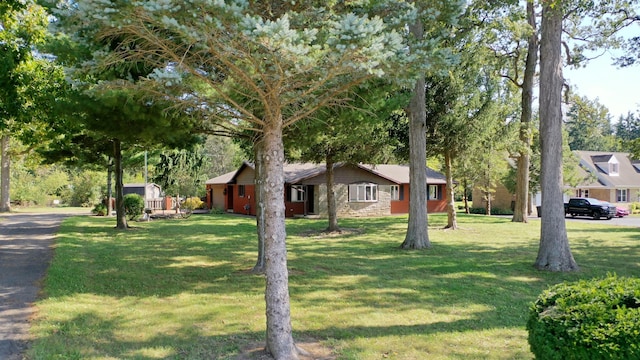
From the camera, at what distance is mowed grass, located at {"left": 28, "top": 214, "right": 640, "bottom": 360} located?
5.54 meters

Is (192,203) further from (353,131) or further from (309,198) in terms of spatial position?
(353,131)

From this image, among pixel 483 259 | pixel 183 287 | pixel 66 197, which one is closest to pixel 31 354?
pixel 183 287

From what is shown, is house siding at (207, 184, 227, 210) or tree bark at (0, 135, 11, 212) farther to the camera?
house siding at (207, 184, 227, 210)

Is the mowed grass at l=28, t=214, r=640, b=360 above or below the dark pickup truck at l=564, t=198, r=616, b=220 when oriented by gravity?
below

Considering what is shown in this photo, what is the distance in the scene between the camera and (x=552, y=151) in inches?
425

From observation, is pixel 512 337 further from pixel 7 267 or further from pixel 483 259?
pixel 7 267

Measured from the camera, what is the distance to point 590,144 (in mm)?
74000

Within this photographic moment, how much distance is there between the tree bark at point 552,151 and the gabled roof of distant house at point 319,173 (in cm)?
1483

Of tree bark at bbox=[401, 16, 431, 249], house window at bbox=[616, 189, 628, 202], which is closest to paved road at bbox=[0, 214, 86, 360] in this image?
tree bark at bbox=[401, 16, 431, 249]

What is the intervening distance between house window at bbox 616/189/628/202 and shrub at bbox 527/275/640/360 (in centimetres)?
4631

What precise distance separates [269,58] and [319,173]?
2425 cm

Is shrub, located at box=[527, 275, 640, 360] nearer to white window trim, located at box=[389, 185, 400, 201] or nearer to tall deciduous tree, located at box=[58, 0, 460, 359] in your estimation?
tall deciduous tree, located at box=[58, 0, 460, 359]

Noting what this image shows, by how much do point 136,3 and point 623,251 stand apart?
1515cm

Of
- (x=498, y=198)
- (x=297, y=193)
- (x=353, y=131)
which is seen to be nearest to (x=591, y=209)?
(x=498, y=198)
